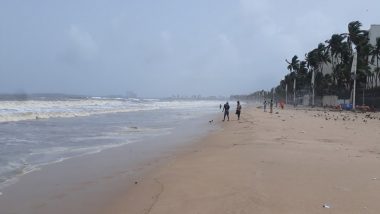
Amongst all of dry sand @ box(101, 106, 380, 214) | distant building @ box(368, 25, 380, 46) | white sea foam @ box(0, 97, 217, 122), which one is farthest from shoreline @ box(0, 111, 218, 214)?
distant building @ box(368, 25, 380, 46)


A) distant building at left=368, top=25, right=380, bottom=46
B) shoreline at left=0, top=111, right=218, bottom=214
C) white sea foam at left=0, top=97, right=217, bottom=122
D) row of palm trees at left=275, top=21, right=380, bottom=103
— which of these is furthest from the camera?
distant building at left=368, top=25, right=380, bottom=46

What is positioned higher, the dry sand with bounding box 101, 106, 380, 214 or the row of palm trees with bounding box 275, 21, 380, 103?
the row of palm trees with bounding box 275, 21, 380, 103

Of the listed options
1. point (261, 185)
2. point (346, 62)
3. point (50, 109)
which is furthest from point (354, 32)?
point (261, 185)

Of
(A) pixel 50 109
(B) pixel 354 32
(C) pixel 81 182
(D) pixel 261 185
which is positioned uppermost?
(B) pixel 354 32

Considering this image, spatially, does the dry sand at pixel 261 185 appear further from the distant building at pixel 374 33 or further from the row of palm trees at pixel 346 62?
the distant building at pixel 374 33

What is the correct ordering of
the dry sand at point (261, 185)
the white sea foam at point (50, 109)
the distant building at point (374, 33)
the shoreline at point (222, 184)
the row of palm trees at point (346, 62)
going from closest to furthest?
the dry sand at point (261, 185), the shoreline at point (222, 184), the white sea foam at point (50, 109), the row of palm trees at point (346, 62), the distant building at point (374, 33)

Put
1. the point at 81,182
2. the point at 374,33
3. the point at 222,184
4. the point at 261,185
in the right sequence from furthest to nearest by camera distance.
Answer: the point at 374,33, the point at 81,182, the point at 222,184, the point at 261,185

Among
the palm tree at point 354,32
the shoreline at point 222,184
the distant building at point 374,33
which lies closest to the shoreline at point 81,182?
the shoreline at point 222,184

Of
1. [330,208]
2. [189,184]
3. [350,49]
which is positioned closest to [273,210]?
[330,208]

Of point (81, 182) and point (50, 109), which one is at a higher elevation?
point (50, 109)

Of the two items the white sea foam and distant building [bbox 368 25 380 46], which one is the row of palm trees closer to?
distant building [bbox 368 25 380 46]

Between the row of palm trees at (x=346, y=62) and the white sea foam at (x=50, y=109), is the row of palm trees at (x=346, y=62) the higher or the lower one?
the higher one

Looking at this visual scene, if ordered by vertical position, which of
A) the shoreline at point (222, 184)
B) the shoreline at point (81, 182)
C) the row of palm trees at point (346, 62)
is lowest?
the shoreline at point (81, 182)

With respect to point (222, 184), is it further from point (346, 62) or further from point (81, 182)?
point (346, 62)
